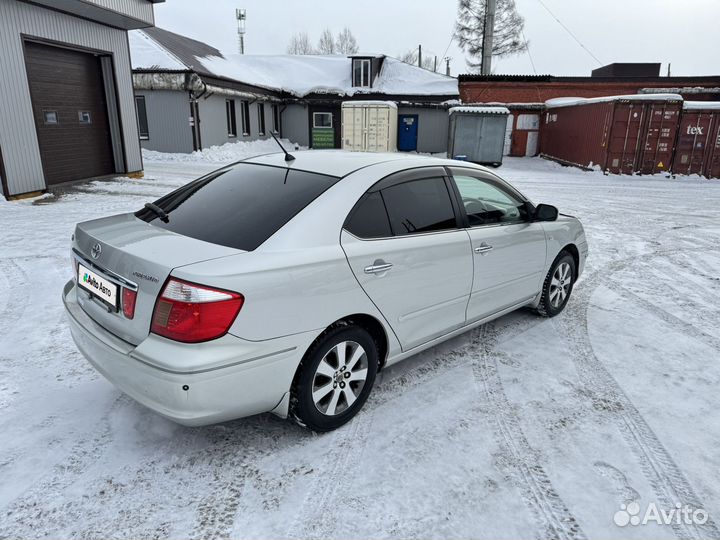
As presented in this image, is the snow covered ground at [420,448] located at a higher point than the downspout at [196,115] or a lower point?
lower

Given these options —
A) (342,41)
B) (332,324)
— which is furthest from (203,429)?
(342,41)

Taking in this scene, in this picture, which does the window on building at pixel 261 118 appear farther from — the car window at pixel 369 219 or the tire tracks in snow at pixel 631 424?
the car window at pixel 369 219

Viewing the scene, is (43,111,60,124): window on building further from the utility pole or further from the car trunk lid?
the utility pole

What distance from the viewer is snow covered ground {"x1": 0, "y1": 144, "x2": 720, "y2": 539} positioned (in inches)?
90.2

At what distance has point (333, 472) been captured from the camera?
8.54 feet

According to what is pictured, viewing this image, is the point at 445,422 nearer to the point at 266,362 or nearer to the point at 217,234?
the point at 266,362

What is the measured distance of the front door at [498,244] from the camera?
3684 mm

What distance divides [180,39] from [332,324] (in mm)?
26766

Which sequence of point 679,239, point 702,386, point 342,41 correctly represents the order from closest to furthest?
point 702,386
point 679,239
point 342,41

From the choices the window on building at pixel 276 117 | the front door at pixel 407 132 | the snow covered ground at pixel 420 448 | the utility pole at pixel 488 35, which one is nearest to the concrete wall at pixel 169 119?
the window on building at pixel 276 117

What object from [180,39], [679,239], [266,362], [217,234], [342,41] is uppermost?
[342,41]

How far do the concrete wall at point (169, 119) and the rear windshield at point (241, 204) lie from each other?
60.5 feet

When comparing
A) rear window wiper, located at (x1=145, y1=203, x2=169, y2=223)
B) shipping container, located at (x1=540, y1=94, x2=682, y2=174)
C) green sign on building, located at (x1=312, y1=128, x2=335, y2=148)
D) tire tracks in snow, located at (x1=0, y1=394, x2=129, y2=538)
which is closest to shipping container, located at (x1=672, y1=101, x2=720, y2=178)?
shipping container, located at (x1=540, y1=94, x2=682, y2=174)

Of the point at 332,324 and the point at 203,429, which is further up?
the point at 332,324
